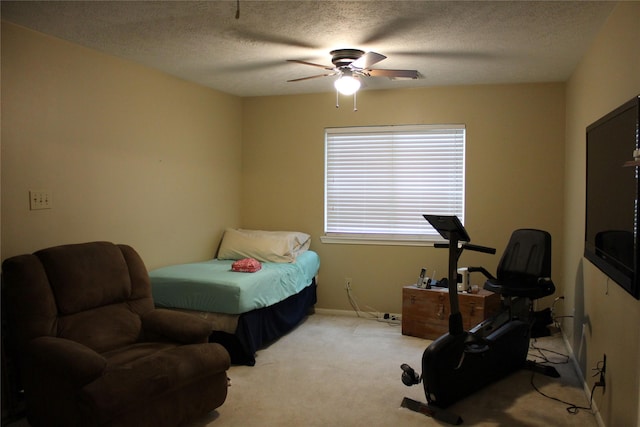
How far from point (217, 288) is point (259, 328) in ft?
1.70

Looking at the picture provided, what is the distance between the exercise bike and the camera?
2.91m

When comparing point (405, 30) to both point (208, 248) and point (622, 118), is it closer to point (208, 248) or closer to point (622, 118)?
point (622, 118)

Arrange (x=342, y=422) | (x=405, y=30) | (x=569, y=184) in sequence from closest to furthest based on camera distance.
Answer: (x=342, y=422) < (x=405, y=30) < (x=569, y=184)

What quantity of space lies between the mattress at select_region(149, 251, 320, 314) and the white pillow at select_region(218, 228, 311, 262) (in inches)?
14.3

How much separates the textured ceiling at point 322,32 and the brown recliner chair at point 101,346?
1406 millimetres

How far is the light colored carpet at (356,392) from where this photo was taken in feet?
9.33

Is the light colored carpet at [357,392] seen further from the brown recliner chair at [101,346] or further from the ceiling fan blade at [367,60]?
the ceiling fan blade at [367,60]

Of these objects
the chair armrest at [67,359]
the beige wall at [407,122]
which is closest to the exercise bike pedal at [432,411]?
the chair armrest at [67,359]

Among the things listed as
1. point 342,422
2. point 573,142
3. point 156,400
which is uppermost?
point 573,142

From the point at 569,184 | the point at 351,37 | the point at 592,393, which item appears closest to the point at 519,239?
the point at 569,184

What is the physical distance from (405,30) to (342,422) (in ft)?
8.04

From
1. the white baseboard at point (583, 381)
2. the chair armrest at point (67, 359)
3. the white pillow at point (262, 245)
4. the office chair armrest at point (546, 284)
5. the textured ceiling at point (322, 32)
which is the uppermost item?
the textured ceiling at point (322, 32)

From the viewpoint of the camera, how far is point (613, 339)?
2.52 metres

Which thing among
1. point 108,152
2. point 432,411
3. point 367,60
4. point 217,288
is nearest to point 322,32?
point 367,60
